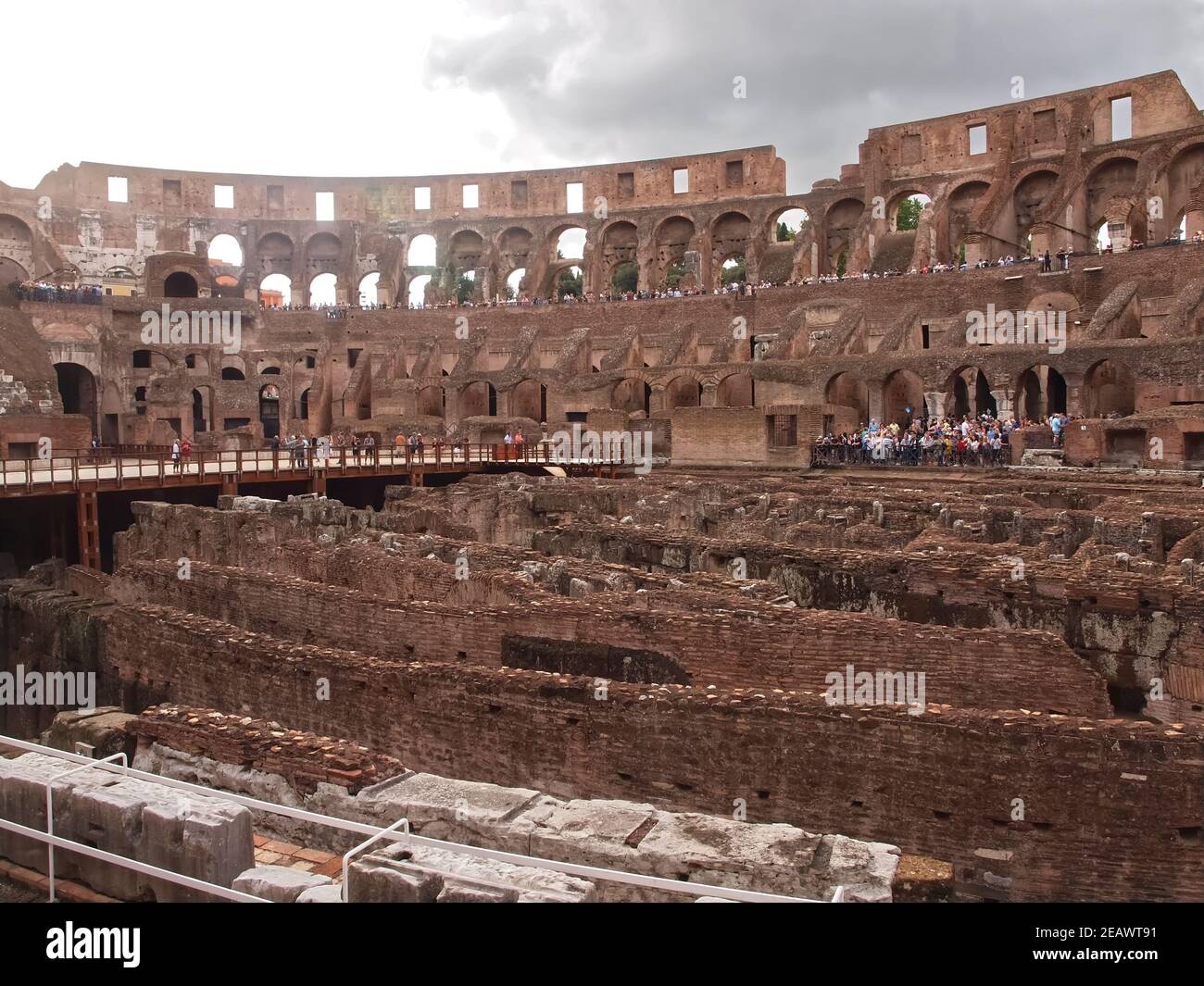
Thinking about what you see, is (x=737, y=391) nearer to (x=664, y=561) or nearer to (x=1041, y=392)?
(x=1041, y=392)

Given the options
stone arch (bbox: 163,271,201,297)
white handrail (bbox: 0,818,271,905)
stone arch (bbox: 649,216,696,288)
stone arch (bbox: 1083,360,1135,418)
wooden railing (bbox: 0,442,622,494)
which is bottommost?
white handrail (bbox: 0,818,271,905)

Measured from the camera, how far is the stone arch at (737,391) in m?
39.0

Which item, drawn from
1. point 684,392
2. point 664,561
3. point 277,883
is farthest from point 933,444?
point 277,883

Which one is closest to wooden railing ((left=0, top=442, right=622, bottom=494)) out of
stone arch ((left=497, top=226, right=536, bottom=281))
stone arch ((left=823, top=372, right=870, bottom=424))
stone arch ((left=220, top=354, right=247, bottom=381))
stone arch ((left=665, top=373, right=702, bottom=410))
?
stone arch ((left=665, top=373, right=702, bottom=410))

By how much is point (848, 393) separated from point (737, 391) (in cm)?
492

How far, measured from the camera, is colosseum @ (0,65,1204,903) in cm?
529

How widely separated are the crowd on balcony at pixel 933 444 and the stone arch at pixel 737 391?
8372 millimetres

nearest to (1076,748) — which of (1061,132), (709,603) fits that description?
(709,603)

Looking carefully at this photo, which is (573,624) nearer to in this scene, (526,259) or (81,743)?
(81,743)

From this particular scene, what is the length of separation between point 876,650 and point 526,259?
4904 centimetres

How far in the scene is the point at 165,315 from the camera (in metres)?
44.9

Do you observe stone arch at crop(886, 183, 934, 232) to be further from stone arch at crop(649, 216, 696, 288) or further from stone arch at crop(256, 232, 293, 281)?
stone arch at crop(256, 232, 293, 281)

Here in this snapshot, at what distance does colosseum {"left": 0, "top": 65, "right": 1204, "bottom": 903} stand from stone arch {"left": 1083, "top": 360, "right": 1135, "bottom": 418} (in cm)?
19

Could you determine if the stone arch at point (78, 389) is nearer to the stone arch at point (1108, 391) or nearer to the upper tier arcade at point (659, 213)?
the upper tier arcade at point (659, 213)
